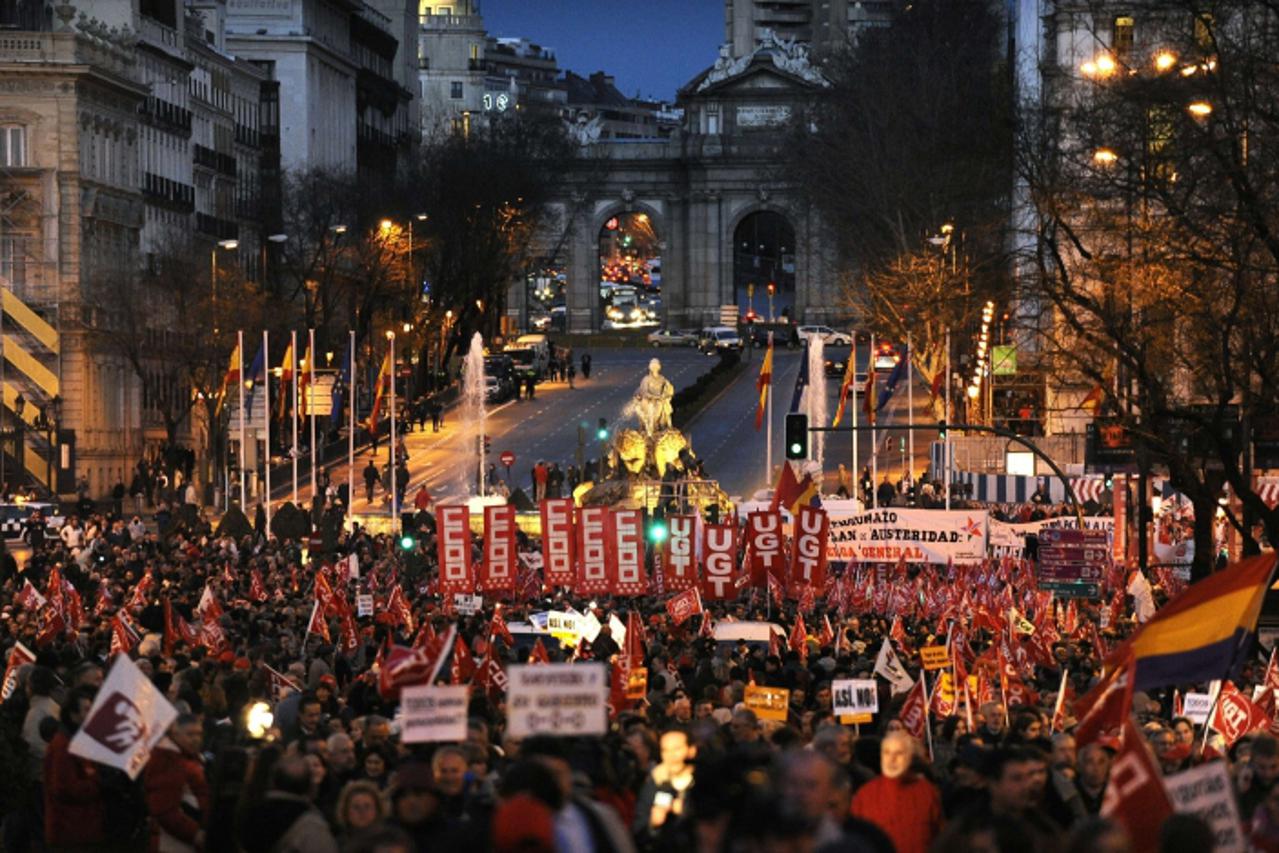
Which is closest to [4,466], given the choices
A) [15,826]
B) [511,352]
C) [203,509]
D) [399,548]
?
[203,509]

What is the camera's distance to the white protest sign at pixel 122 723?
15953mm

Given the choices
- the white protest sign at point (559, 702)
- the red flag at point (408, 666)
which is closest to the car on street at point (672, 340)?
the red flag at point (408, 666)

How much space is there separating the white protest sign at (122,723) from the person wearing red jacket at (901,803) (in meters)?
3.68

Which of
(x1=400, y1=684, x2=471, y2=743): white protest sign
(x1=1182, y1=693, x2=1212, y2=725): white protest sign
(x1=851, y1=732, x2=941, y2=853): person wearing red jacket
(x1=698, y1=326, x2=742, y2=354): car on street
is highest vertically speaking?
(x1=698, y1=326, x2=742, y2=354): car on street

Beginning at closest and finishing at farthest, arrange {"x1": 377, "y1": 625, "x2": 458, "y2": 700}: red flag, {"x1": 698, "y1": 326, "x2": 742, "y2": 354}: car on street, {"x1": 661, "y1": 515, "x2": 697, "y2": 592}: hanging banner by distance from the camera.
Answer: {"x1": 377, "y1": 625, "x2": 458, "y2": 700}: red flag → {"x1": 661, "y1": 515, "x2": 697, "y2": 592}: hanging banner → {"x1": 698, "y1": 326, "x2": 742, "y2": 354}: car on street

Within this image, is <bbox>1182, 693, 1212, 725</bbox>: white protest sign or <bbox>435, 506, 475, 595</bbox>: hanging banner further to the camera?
<bbox>435, 506, 475, 595</bbox>: hanging banner

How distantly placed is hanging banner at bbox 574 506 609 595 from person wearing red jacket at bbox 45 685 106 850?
18.5 meters

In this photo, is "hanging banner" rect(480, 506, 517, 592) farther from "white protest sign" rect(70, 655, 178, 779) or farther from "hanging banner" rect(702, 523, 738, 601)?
"white protest sign" rect(70, 655, 178, 779)

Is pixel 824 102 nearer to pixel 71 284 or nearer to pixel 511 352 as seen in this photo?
pixel 511 352

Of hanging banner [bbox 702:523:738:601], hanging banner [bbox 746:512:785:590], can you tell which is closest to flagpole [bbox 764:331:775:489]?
hanging banner [bbox 746:512:785:590]

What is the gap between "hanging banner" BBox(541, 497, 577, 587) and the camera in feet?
117

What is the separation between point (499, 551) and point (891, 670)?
11.8 meters

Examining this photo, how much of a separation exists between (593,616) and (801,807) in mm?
20098

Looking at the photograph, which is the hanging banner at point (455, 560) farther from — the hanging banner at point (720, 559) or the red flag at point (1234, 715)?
the red flag at point (1234, 715)
